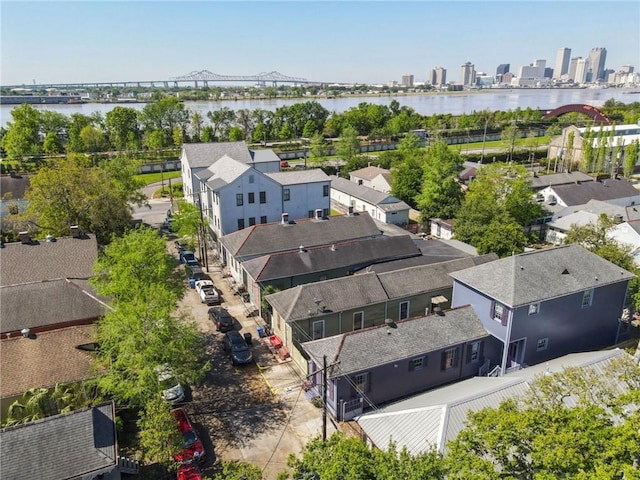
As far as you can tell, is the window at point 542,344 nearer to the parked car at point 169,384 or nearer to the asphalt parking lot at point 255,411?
the asphalt parking lot at point 255,411

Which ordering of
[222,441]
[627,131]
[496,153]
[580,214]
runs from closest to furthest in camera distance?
[222,441]
[580,214]
[627,131]
[496,153]

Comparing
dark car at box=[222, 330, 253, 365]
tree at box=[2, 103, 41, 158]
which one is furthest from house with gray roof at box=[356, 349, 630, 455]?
tree at box=[2, 103, 41, 158]

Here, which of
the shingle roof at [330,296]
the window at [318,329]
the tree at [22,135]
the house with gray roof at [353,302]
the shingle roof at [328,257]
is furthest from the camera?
the tree at [22,135]

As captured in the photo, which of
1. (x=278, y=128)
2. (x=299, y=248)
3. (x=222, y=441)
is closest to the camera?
(x=222, y=441)

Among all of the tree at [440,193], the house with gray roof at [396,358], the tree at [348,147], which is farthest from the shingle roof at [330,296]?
the tree at [348,147]

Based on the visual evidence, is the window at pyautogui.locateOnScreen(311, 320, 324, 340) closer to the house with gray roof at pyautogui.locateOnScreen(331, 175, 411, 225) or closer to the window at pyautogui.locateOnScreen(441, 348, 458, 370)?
the window at pyautogui.locateOnScreen(441, 348, 458, 370)

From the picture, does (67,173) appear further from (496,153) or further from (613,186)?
(496,153)

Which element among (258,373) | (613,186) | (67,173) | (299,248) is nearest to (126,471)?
(258,373)
